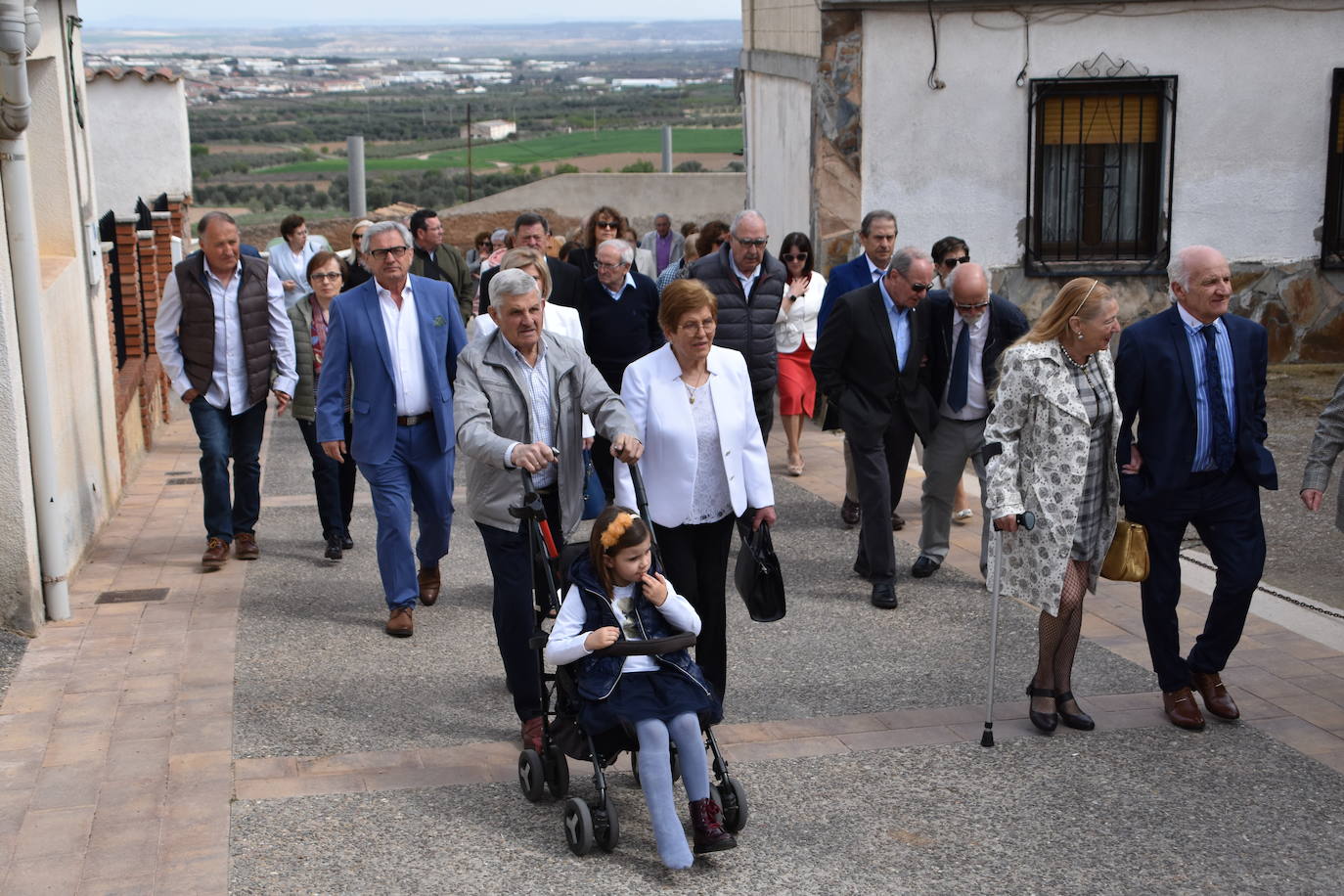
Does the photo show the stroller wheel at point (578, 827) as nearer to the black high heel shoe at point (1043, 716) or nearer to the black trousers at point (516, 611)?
the black trousers at point (516, 611)

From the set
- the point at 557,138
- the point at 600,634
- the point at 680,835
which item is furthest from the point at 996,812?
the point at 557,138

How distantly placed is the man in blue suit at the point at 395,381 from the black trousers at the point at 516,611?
1.67 metres

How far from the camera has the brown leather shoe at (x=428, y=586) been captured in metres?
8.30

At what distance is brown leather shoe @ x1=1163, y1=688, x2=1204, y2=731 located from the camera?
6301mm

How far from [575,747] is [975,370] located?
3991 mm

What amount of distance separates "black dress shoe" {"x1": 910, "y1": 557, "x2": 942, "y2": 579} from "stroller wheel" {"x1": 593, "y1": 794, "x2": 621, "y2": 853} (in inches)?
152

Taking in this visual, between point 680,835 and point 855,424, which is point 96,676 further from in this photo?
point 855,424

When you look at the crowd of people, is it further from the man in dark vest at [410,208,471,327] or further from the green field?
the green field

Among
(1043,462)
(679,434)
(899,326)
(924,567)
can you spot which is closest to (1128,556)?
(1043,462)

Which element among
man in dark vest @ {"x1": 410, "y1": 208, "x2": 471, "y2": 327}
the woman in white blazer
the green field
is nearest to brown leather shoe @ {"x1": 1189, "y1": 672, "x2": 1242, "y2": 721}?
the woman in white blazer

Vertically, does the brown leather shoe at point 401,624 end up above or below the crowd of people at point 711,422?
below

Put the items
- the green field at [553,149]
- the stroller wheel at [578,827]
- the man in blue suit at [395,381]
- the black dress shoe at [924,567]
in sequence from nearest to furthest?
the stroller wheel at [578,827]
the man in blue suit at [395,381]
the black dress shoe at [924,567]
the green field at [553,149]

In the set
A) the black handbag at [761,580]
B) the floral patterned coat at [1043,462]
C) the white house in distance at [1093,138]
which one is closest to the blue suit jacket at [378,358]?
the black handbag at [761,580]

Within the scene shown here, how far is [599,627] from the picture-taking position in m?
5.29
